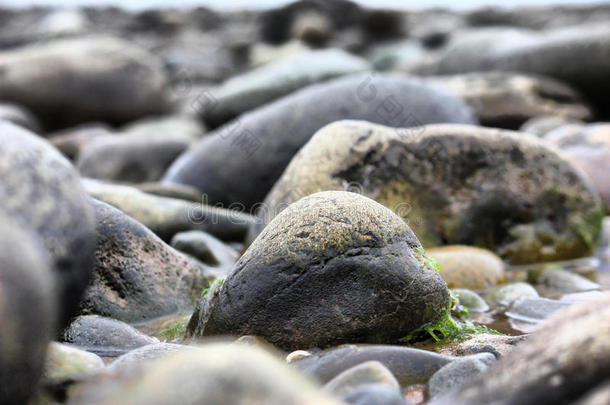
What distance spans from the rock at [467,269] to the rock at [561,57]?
6367mm

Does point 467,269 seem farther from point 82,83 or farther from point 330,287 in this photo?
point 82,83

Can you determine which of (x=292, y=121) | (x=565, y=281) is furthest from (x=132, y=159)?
(x=565, y=281)

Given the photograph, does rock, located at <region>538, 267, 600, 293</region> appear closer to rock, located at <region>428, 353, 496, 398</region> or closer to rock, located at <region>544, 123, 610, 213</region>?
rock, located at <region>544, 123, 610, 213</region>

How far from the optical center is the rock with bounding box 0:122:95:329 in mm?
1709

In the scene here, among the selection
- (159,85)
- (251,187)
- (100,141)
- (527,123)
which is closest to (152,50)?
(159,85)

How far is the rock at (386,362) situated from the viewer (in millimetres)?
2004

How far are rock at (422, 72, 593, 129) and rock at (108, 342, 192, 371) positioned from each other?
6.62 metres

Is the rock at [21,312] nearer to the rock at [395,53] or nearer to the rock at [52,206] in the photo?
the rock at [52,206]

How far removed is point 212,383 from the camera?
1.26 m

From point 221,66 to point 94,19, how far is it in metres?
4.74

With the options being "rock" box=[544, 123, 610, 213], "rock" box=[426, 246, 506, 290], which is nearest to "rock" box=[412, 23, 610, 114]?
"rock" box=[544, 123, 610, 213]

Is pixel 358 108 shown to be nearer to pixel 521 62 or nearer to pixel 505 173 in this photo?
pixel 505 173

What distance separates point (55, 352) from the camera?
1879 mm

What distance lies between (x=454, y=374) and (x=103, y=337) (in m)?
1.38
